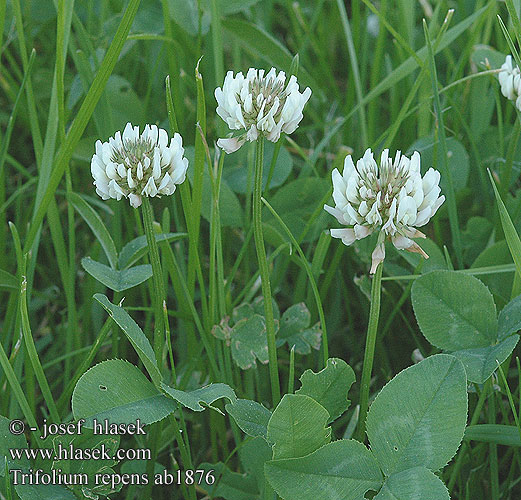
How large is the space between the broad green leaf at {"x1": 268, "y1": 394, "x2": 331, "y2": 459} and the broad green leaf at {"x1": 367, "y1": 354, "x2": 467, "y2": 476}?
5 centimetres

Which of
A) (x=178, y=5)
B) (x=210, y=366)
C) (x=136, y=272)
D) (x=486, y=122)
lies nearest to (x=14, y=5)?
(x=178, y=5)

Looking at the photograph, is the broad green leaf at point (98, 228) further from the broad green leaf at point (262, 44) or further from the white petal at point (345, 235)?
the broad green leaf at point (262, 44)

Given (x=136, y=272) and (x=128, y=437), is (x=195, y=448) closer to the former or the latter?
(x=128, y=437)

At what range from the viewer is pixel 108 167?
77 centimetres

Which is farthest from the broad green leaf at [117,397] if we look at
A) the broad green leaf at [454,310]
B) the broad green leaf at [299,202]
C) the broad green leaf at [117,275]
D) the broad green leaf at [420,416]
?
the broad green leaf at [299,202]

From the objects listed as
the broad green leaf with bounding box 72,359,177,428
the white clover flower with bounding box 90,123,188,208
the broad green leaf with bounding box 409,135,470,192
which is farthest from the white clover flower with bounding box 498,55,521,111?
the broad green leaf with bounding box 72,359,177,428

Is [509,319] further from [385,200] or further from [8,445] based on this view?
[8,445]

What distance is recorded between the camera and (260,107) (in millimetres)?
765

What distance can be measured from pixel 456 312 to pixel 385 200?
24 centimetres

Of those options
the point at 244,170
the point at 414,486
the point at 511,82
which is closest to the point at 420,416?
the point at 414,486

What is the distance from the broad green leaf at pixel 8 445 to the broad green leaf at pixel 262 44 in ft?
2.48

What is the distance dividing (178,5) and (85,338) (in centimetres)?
59

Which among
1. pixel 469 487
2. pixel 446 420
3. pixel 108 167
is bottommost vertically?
pixel 469 487

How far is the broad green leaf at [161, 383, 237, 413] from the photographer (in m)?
0.75
